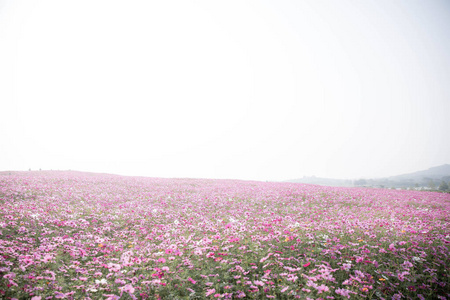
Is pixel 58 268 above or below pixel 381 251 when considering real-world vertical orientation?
below

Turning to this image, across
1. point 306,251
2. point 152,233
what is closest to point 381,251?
point 306,251

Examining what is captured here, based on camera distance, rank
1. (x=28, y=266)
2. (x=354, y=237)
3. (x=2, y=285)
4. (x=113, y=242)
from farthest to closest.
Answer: (x=113, y=242)
(x=354, y=237)
(x=28, y=266)
(x=2, y=285)

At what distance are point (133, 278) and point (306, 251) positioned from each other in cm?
564

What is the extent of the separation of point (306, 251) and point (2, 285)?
28.0ft

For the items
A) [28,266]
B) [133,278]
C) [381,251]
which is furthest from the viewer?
[381,251]

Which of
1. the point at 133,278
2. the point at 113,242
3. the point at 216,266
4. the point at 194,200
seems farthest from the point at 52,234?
the point at 194,200

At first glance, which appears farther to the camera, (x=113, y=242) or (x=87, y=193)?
(x=87, y=193)

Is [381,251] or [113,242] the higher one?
[381,251]

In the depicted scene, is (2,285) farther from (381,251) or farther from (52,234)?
(381,251)

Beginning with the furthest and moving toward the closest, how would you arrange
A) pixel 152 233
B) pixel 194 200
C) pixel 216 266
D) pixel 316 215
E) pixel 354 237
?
pixel 194 200
pixel 316 215
pixel 152 233
pixel 354 237
pixel 216 266

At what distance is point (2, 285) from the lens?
4785mm

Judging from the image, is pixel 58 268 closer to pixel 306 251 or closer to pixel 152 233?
pixel 152 233

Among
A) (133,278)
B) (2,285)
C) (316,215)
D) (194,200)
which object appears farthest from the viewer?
(194,200)

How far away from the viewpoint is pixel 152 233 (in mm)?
9867
